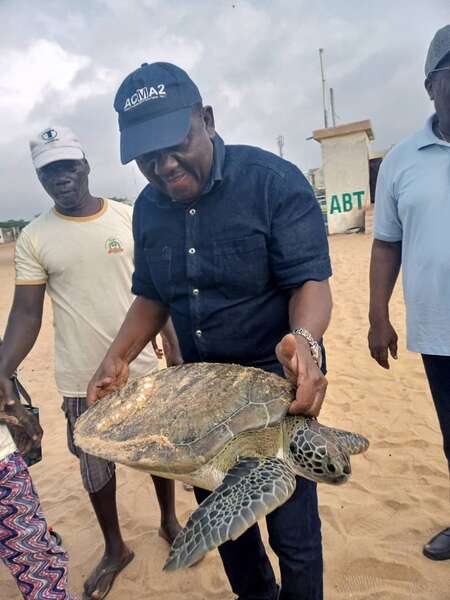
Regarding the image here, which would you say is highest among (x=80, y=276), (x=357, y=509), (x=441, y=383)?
(x=80, y=276)

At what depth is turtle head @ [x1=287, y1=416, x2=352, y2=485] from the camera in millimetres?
1349

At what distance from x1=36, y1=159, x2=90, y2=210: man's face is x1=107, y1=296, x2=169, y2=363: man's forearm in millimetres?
703

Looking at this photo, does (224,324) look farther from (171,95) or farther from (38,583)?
(38,583)

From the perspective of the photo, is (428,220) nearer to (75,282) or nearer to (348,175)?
(75,282)

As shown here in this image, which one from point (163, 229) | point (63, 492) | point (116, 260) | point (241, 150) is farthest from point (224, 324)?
point (63, 492)

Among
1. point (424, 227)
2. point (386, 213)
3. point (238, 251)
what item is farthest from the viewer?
point (386, 213)

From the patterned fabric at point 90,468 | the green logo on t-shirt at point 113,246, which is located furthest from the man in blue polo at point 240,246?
the patterned fabric at point 90,468

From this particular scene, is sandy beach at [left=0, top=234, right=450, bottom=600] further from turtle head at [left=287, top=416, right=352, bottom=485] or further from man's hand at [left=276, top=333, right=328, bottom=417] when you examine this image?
man's hand at [left=276, top=333, right=328, bottom=417]

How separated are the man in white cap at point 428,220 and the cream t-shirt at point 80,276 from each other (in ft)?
4.31

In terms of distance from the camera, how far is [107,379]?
180 centimetres

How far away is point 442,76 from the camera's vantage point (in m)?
1.81

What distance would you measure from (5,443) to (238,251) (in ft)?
3.87

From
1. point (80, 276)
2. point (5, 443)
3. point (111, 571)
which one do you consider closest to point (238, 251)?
point (80, 276)

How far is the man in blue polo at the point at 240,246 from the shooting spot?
1382 millimetres
